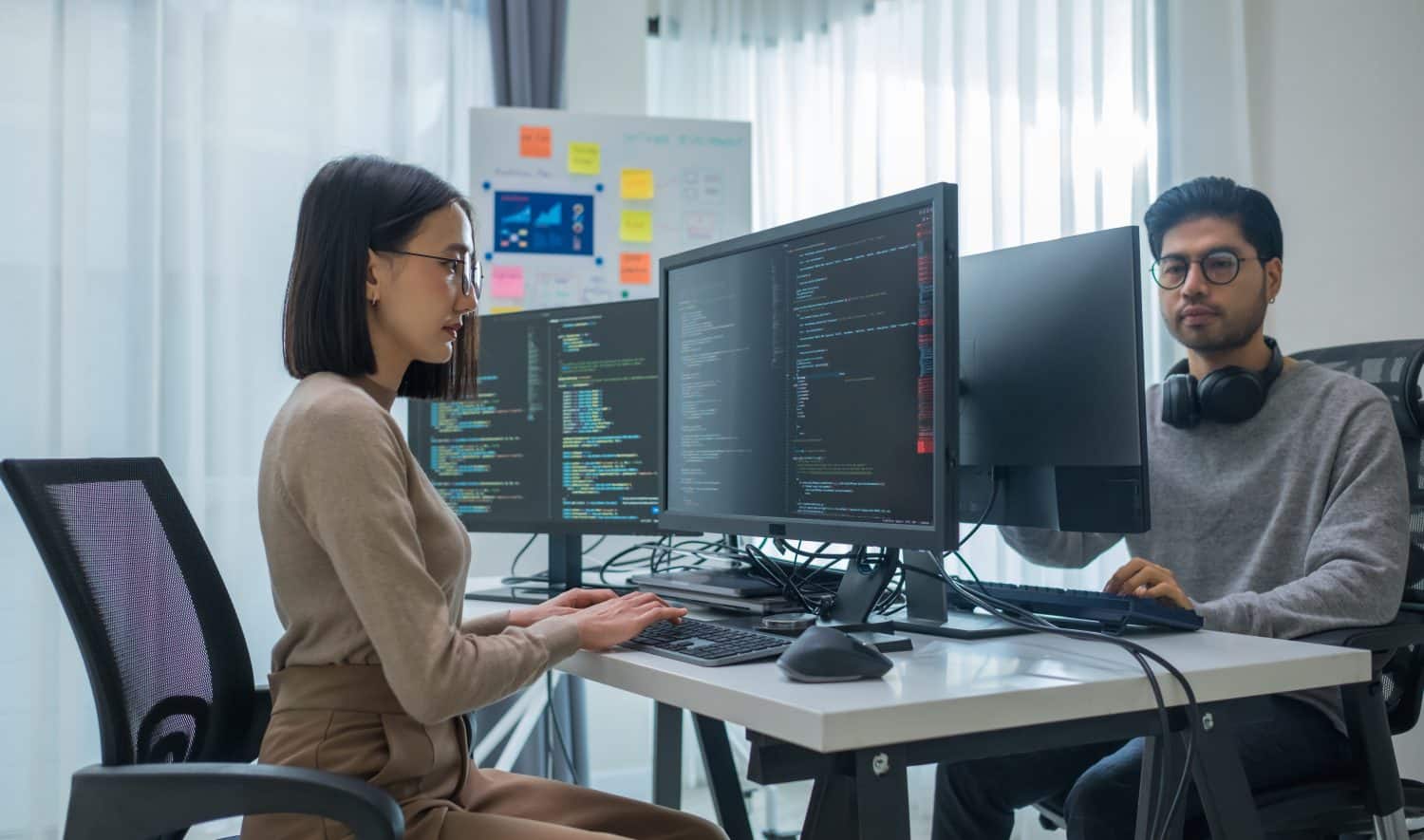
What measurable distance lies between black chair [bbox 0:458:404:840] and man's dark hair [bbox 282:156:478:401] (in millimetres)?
248

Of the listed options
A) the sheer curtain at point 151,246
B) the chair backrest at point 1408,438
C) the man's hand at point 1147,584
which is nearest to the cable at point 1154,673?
the man's hand at point 1147,584

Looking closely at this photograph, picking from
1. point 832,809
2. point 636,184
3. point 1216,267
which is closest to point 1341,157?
point 1216,267

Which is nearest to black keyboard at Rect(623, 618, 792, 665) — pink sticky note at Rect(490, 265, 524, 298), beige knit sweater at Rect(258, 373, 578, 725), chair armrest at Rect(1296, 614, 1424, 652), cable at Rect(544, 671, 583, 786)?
beige knit sweater at Rect(258, 373, 578, 725)

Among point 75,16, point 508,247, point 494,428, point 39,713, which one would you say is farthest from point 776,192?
point 39,713

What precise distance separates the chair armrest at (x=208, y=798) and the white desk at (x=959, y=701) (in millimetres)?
302

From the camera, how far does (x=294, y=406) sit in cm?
116

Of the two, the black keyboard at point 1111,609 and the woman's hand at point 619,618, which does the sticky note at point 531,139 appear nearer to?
the woman's hand at point 619,618

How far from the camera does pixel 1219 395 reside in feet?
5.81

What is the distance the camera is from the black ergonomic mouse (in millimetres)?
1054

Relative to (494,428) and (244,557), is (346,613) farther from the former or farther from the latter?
(244,557)

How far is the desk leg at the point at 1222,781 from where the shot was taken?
3.70ft

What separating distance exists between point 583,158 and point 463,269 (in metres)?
1.64

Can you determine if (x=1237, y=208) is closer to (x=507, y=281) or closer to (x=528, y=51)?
(x=507, y=281)

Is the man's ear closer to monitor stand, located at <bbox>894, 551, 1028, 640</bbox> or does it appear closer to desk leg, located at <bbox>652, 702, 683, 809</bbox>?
monitor stand, located at <bbox>894, 551, 1028, 640</bbox>
